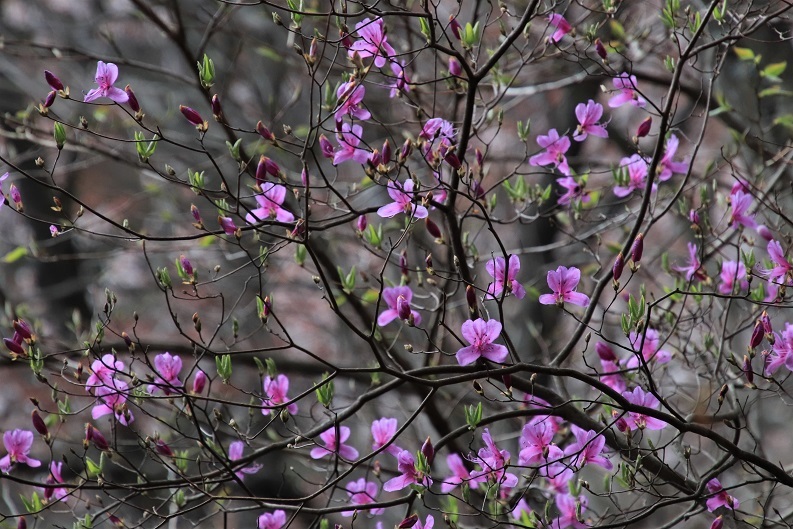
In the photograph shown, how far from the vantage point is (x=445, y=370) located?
1.94m

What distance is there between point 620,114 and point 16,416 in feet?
21.1

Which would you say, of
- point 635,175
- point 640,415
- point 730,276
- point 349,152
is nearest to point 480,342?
point 640,415

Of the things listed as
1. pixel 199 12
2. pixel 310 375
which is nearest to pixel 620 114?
pixel 199 12

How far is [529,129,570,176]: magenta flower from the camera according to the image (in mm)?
2615

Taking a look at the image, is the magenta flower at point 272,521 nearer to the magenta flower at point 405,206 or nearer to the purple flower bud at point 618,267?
the magenta flower at point 405,206

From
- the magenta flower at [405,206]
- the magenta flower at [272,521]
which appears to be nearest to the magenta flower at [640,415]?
the magenta flower at [405,206]

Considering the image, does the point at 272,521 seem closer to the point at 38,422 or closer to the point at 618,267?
the point at 38,422

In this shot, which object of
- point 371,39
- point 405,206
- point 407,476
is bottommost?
point 407,476

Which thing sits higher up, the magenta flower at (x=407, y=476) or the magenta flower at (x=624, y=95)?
the magenta flower at (x=624, y=95)

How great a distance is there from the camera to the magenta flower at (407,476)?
2104 mm

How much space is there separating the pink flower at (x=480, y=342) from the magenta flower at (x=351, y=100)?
649mm

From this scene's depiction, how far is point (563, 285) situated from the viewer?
6.59ft

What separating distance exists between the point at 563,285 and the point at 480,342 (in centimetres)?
24

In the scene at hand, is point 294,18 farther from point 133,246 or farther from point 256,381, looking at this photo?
point 256,381
